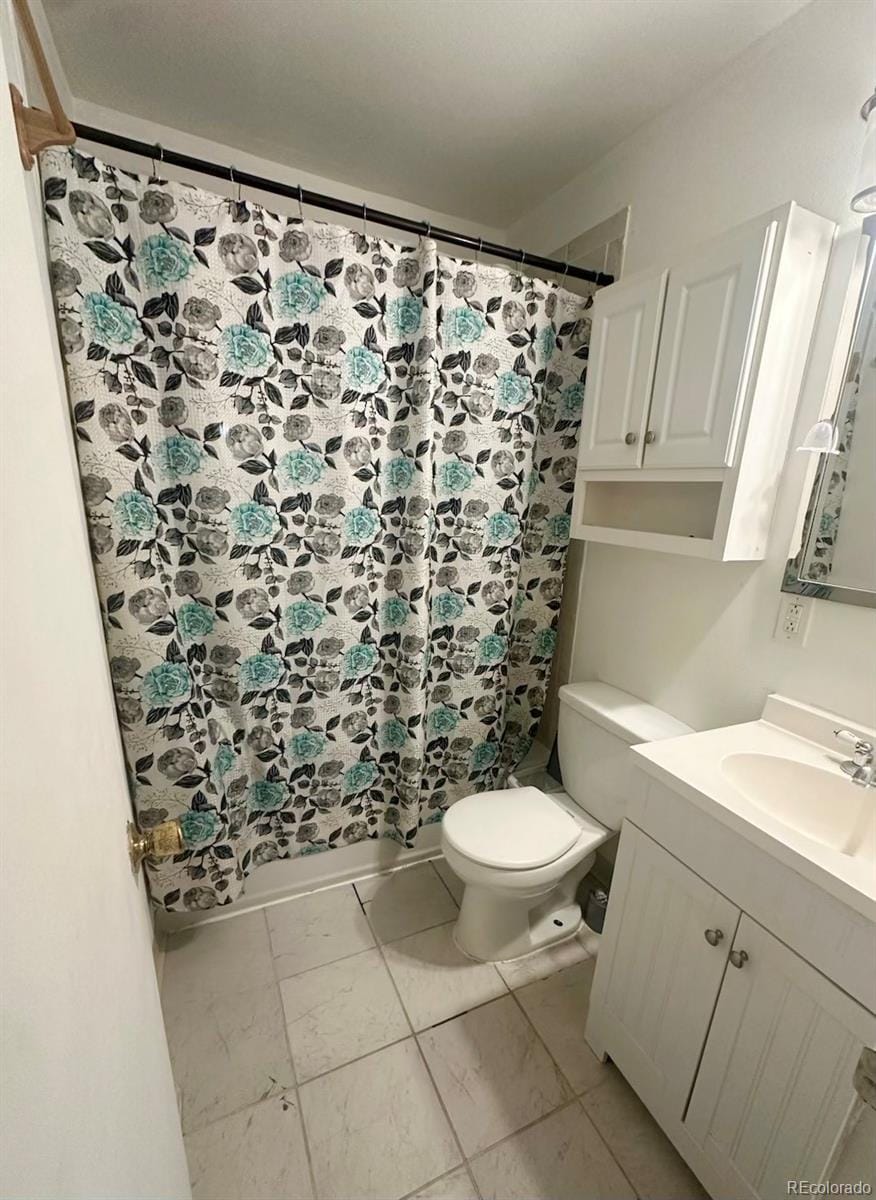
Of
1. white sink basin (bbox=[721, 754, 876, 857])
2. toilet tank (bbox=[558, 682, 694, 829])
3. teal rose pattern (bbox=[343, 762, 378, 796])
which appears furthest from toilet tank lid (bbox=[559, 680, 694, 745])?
teal rose pattern (bbox=[343, 762, 378, 796])

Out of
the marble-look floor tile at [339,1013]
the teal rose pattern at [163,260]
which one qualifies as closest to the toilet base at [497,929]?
the marble-look floor tile at [339,1013]

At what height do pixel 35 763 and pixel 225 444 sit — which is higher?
pixel 225 444

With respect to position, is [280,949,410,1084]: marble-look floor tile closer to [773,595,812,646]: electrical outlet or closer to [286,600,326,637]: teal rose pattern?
[286,600,326,637]: teal rose pattern

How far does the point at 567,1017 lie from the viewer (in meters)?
1.34

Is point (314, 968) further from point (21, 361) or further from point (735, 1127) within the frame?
point (21, 361)

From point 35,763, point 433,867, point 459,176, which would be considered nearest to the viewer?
point 35,763

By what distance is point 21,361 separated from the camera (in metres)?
0.41

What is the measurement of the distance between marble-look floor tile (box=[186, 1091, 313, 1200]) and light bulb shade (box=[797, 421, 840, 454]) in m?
1.89

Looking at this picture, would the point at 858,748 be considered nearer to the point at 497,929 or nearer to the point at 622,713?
the point at 622,713

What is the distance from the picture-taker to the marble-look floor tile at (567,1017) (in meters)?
1.22

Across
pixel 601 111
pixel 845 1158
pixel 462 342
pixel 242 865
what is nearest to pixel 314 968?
pixel 242 865

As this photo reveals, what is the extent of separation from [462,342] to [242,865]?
1758 mm

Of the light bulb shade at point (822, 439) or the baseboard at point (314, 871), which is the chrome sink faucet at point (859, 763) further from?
the baseboard at point (314, 871)

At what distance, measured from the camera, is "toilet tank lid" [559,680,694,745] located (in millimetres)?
1378
